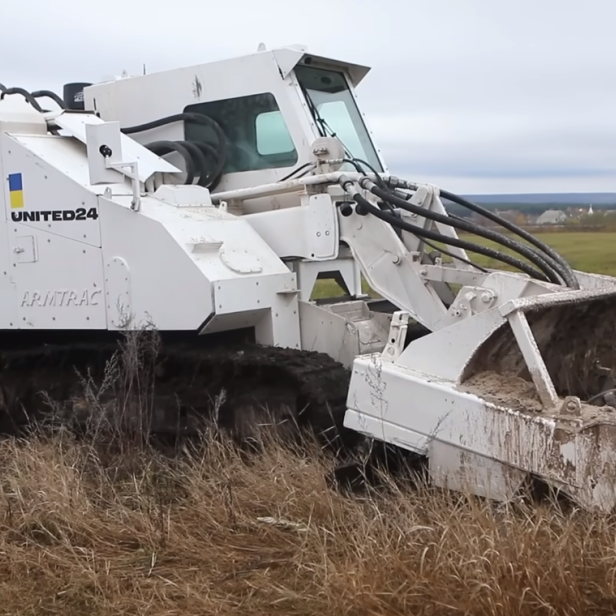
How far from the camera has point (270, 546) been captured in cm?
432

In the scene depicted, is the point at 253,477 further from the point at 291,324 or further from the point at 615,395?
the point at 615,395

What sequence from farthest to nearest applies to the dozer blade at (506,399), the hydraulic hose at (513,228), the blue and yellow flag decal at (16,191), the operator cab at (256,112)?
1. the operator cab at (256,112)
2. the blue and yellow flag decal at (16,191)
3. the hydraulic hose at (513,228)
4. the dozer blade at (506,399)

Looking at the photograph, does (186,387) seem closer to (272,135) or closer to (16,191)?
(16,191)

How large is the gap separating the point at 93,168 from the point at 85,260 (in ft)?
1.94

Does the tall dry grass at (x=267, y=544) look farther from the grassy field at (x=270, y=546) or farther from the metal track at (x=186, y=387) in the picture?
the metal track at (x=186, y=387)

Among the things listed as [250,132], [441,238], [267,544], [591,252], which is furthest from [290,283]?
[591,252]

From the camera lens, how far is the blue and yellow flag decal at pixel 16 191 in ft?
21.1

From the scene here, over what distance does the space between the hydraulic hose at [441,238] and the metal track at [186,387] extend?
907 millimetres

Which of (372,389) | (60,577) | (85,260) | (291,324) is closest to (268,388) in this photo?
(291,324)

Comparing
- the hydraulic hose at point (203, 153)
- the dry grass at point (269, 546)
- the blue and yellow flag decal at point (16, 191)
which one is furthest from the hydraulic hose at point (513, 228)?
the blue and yellow flag decal at point (16, 191)

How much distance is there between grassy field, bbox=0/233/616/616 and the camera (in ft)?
11.3

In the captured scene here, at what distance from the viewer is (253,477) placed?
4969mm

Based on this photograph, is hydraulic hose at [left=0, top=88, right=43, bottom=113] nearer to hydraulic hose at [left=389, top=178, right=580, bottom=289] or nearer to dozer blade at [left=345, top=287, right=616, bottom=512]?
hydraulic hose at [left=389, top=178, right=580, bottom=289]

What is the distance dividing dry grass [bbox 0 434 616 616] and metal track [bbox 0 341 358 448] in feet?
1.10
